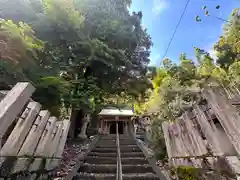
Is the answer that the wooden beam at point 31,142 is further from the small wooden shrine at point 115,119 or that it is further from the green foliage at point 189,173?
the small wooden shrine at point 115,119

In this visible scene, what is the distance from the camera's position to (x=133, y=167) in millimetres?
→ 4074

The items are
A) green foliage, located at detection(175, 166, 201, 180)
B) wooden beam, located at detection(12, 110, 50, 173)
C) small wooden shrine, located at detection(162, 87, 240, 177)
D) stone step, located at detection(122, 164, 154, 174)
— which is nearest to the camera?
small wooden shrine, located at detection(162, 87, 240, 177)

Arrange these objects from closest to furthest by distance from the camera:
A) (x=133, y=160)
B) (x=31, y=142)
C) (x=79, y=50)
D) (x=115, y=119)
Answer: (x=31, y=142) < (x=133, y=160) < (x=79, y=50) < (x=115, y=119)

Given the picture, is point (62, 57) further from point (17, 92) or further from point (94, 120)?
point (94, 120)

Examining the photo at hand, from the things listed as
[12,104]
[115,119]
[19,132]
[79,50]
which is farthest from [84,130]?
[12,104]

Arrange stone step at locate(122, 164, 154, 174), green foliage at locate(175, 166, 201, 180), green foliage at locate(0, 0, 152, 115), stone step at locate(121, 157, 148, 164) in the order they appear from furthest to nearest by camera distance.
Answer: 1. stone step at locate(121, 157, 148, 164)
2. green foliage at locate(0, 0, 152, 115)
3. stone step at locate(122, 164, 154, 174)
4. green foliage at locate(175, 166, 201, 180)

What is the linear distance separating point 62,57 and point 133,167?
216 inches

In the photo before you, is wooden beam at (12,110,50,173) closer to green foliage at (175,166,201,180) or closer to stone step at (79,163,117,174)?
stone step at (79,163,117,174)

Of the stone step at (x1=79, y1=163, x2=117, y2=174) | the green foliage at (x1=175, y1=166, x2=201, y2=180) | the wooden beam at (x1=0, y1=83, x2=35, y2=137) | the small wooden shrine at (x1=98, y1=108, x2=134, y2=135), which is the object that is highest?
the small wooden shrine at (x1=98, y1=108, x2=134, y2=135)

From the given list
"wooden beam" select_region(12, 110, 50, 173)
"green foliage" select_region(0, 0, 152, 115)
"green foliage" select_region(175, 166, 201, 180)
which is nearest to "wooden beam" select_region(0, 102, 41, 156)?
"wooden beam" select_region(12, 110, 50, 173)

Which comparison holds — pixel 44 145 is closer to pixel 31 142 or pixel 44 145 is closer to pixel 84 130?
pixel 31 142

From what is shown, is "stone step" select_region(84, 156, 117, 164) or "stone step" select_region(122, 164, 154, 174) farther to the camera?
"stone step" select_region(84, 156, 117, 164)

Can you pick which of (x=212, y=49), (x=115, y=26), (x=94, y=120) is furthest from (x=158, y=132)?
(x=212, y=49)

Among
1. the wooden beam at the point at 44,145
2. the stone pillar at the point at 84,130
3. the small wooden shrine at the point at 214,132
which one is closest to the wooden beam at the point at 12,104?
the wooden beam at the point at 44,145
